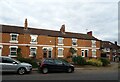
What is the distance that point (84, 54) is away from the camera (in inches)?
1810

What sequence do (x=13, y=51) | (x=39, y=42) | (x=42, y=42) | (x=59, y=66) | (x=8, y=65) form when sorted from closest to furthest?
(x=8, y=65) → (x=59, y=66) → (x=13, y=51) → (x=39, y=42) → (x=42, y=42)

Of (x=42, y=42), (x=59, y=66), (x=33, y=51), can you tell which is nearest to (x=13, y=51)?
(x=33, y=51)

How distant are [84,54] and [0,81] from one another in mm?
33358

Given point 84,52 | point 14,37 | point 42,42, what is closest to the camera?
point 14,37

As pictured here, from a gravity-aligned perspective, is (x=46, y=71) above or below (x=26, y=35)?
below

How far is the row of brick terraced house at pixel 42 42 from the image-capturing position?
36.7m

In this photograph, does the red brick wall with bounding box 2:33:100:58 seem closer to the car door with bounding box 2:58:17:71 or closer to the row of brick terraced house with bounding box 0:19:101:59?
the row of brick terraced house with bounding box 0:19:101:59

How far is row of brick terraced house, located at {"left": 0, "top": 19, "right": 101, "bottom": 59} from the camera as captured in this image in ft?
120

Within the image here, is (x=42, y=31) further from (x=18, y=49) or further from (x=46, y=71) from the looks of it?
(x=46, y=71)

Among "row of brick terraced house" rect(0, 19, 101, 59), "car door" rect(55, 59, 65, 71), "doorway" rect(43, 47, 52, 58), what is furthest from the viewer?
"doorway" rect(43, 47, 52, 58)

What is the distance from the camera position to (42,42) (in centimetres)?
4012

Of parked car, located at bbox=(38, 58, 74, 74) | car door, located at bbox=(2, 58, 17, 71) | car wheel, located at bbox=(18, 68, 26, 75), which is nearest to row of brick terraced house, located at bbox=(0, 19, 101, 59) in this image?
parked car, located at bbox=(38, 58, 74, 74)

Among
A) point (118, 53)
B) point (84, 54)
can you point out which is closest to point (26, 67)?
point (84, 54)

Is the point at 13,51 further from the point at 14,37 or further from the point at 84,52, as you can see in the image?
the point at 84,52
